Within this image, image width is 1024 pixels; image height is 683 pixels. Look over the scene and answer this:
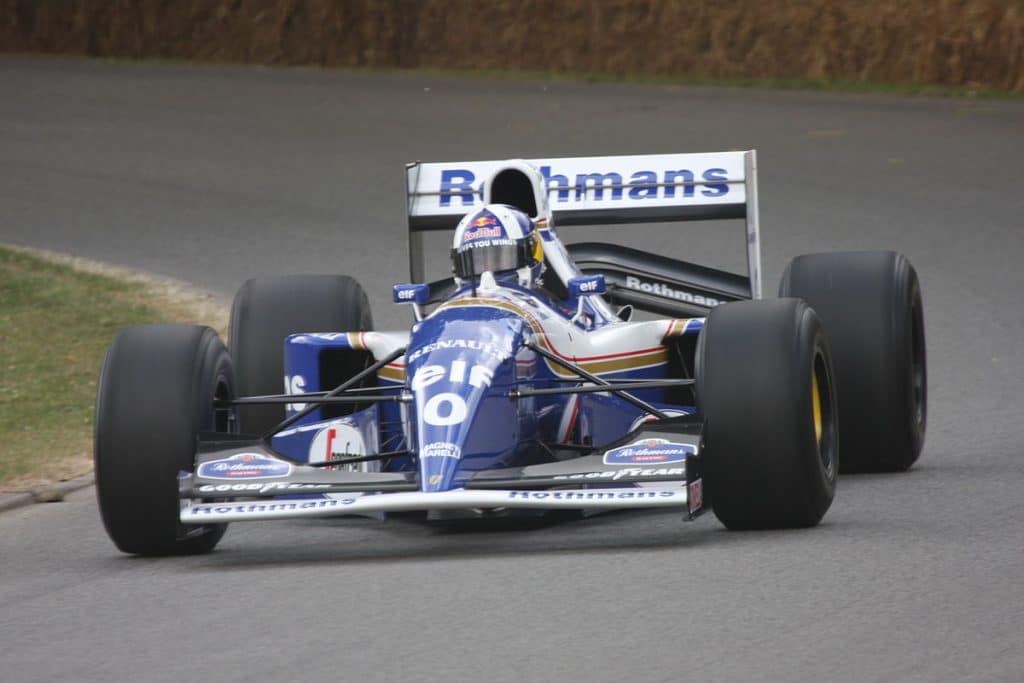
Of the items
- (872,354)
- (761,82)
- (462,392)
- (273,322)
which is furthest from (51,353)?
(761,82)

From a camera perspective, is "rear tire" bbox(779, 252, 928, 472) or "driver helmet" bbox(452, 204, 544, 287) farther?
"rear tire" bbox(779, 252, 928, 472)

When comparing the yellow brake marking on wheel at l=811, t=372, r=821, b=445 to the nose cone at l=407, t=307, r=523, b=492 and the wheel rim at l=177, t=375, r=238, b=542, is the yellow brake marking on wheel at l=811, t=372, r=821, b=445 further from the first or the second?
the wheel rim at l=177, t=375, r=238, b=542

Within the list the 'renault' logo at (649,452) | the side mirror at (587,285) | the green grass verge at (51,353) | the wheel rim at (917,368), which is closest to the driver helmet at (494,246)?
the side mirror at (587,285)

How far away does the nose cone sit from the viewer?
7770mm

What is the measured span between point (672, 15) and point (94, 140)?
701 centimetres

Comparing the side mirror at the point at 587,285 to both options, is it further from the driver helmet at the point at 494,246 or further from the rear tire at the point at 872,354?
the rear tire at the point at 872,354

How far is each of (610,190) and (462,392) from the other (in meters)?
3.18

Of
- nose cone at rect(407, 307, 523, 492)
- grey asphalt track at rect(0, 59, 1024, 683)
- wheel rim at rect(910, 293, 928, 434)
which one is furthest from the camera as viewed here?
wheel rim at rect(910, 293, 928, 434)

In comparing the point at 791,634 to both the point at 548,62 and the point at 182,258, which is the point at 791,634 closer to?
the point at 182,258

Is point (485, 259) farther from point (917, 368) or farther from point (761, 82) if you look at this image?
point (761, 82)

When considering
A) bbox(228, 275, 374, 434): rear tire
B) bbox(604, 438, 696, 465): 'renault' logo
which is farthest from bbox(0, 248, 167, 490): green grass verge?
bbox(604, 438, 696, 465): 'renault' logo

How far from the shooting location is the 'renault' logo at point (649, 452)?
782cm

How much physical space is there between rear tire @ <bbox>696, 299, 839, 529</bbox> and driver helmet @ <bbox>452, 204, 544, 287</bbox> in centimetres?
125

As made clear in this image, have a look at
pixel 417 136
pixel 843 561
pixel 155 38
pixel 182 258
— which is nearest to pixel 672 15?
pixel 417 136
